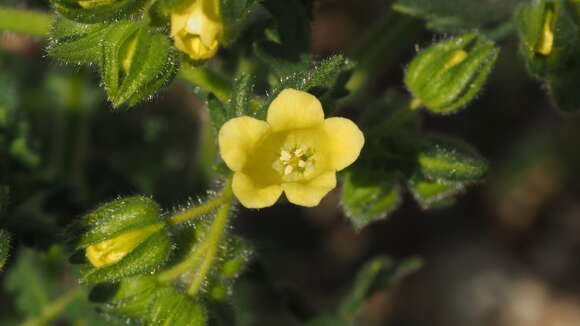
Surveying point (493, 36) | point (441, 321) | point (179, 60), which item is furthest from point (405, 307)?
point (179, 60)

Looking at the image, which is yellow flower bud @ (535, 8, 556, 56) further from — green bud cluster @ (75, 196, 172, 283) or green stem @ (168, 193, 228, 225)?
green bud cluster @ (75, 196, 172, 283)

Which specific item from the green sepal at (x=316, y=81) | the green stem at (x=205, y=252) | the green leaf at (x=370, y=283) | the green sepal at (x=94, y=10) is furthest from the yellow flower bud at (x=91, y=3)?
the green leaf at (x=370, y=283)

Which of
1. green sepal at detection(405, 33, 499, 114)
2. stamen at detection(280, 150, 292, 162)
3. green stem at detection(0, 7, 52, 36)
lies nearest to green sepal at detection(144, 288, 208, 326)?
stamen at detection(280, 150, 292, 162)

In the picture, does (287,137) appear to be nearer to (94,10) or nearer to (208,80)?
(208,80)

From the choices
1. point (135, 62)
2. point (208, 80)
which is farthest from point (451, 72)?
point (135, 62)

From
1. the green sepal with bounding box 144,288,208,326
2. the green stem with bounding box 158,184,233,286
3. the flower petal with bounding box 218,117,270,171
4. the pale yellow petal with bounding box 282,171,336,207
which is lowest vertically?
the green sepal with bounding box 144,288,208,326

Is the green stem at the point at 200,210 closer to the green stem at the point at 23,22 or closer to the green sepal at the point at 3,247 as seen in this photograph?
the green sepal at the point at 3,247

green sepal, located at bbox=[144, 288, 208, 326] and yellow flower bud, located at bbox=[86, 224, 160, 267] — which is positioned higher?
yellow flower bud, located at bbox=[86, 224, 160, 267]
